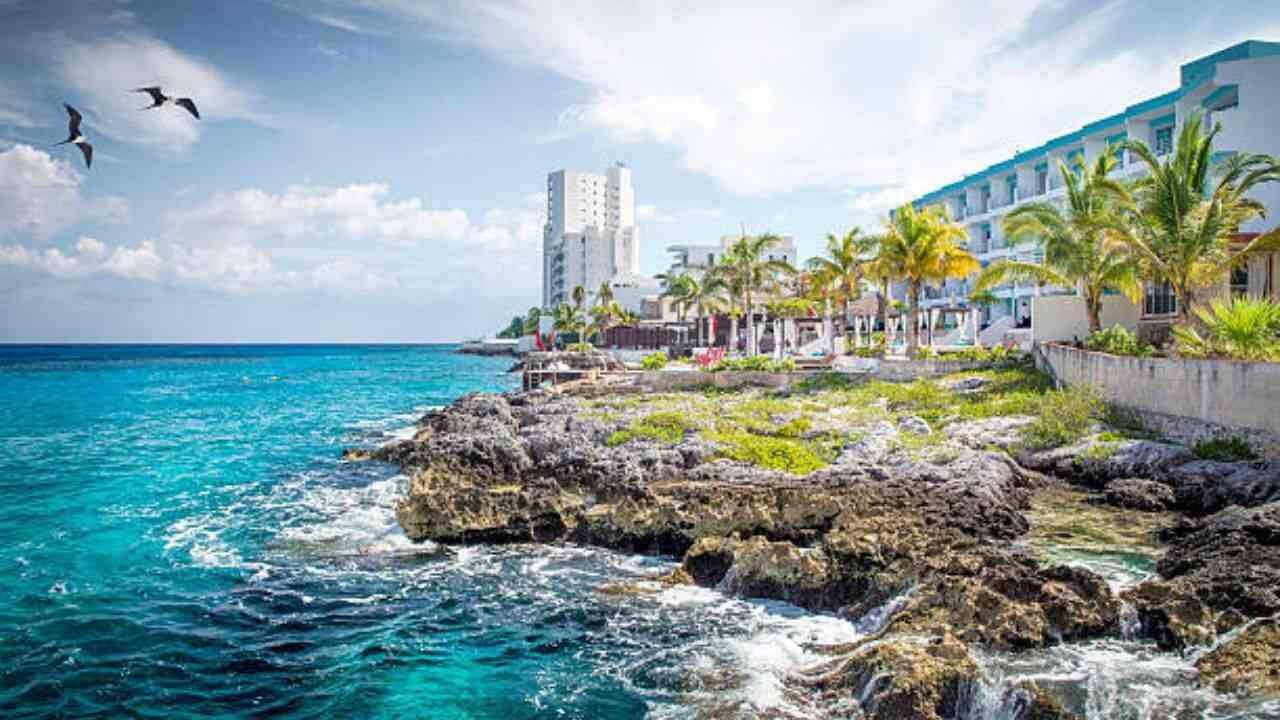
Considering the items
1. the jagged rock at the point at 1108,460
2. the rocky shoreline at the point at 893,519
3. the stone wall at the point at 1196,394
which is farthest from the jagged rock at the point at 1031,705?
the stone wall at the point at 1196,394

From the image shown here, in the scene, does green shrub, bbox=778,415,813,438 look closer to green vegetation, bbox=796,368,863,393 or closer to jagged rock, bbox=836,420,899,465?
A: jagged rock, bbox=836,420,899,465

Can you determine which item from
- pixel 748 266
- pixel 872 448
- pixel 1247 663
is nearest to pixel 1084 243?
pixel 872 448

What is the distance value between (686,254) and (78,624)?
113804 millimetres

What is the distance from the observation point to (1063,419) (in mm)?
25938

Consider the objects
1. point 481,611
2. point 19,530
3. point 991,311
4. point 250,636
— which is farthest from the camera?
point 991,311

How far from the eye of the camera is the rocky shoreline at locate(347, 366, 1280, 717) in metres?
11.3

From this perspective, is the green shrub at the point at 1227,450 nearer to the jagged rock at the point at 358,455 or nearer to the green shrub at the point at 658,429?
the green shrub at the point at 658,429

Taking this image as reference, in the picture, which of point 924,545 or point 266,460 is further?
point 266,460

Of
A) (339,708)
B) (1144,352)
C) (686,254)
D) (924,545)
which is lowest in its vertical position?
(339,708)

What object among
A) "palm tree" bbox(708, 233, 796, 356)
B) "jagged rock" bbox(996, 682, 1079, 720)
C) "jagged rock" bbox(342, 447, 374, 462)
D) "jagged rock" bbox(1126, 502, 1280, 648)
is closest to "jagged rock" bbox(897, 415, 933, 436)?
"jagged rock" bbox(1126, 502, 1280, 648)

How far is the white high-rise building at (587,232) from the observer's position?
149250 mm

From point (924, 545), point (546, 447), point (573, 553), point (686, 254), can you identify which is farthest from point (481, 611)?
point (686, 254)

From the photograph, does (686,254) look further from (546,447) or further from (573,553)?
(573,553)

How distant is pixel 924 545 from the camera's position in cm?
1490
